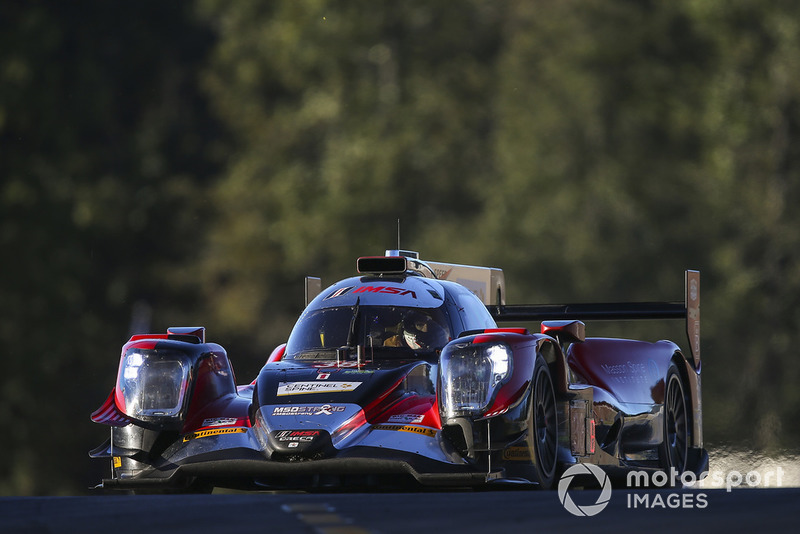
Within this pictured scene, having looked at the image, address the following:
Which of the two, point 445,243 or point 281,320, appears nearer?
point 445,243

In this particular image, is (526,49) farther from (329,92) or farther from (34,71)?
(34,71)

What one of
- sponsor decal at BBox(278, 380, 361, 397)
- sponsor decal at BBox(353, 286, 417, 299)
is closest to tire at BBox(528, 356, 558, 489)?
sponsor decal at BBox(278, 380, 361, 397)

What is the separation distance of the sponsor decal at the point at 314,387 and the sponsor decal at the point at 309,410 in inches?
4.8

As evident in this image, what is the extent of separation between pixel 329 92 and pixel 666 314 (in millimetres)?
23880

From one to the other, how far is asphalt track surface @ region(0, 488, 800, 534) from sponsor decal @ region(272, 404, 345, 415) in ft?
4.17

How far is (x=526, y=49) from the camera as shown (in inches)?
1296

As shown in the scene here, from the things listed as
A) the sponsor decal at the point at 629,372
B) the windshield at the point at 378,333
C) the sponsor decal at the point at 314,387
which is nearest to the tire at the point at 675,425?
the sponsor decal at the point at 629,372

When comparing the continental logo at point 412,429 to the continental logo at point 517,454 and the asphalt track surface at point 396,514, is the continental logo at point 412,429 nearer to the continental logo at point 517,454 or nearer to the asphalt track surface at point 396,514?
the continental logo at point 517,454

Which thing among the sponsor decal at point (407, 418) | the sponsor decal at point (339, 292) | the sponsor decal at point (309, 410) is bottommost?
the sponsor decal at point (407, 418)

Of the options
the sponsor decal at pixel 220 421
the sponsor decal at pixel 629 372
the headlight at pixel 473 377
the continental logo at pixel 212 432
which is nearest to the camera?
the headlight at pixel 473 377

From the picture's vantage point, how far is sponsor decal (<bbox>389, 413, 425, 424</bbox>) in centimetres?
741

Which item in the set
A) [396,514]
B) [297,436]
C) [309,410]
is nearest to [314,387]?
[309,410]

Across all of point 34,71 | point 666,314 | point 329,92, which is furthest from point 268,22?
point 666,314

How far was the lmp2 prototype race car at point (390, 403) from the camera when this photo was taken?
7.22 meters
